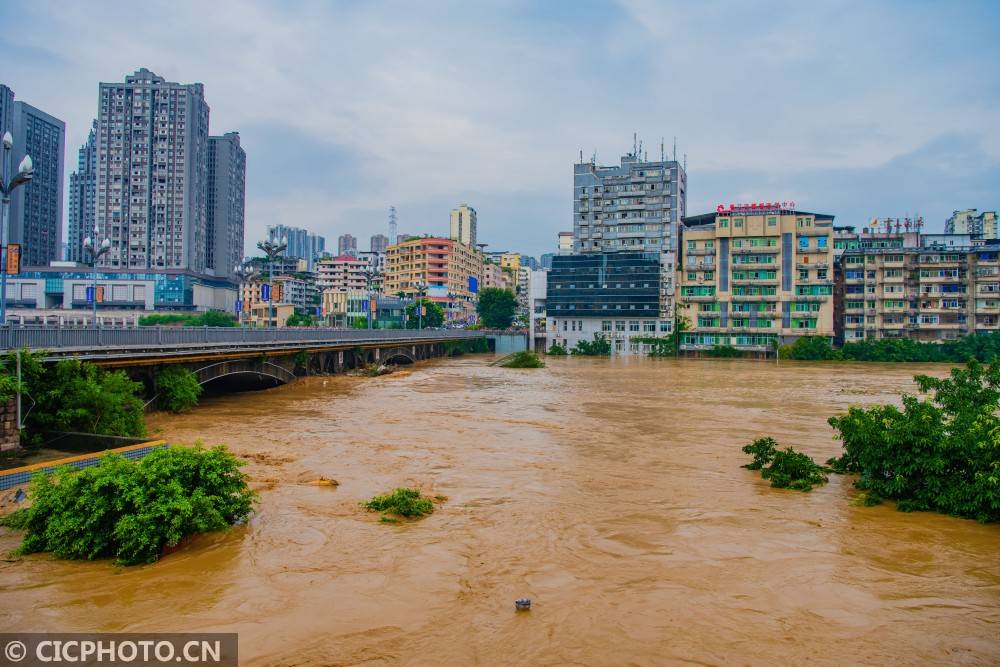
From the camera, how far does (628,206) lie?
9288cm

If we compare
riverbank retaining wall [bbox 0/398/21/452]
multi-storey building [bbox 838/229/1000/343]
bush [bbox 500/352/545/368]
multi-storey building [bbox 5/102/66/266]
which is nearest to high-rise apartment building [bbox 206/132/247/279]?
multi-storey building [bbox 5/102/66/266]

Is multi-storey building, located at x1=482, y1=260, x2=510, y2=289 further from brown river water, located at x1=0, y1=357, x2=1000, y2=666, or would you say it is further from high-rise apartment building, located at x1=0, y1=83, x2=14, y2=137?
brown river water, located at x1=0, y1=357, x2=1000, y2=666

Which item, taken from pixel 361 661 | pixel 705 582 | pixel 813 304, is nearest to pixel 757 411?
pixel 705 582

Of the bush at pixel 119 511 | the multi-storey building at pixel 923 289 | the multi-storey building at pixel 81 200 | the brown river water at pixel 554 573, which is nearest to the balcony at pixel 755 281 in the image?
the multi-storey building at pixel 923 289

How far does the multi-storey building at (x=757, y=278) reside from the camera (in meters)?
74.8

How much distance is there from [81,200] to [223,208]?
125 ft

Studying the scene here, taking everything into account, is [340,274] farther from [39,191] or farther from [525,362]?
[525,362]

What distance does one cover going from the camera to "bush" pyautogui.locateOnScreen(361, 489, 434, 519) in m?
12.1

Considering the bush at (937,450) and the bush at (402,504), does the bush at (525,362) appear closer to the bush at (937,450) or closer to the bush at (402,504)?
the bush at (937,450)

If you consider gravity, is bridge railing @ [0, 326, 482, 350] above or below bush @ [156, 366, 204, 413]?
above

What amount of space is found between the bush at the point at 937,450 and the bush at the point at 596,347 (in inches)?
2774

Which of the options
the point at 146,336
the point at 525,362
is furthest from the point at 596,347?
A: the point at 146,336

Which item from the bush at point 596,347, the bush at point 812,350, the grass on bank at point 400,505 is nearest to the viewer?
the grass on bank at point 400,505

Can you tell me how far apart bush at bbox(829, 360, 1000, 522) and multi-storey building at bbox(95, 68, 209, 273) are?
12351 centimetres
